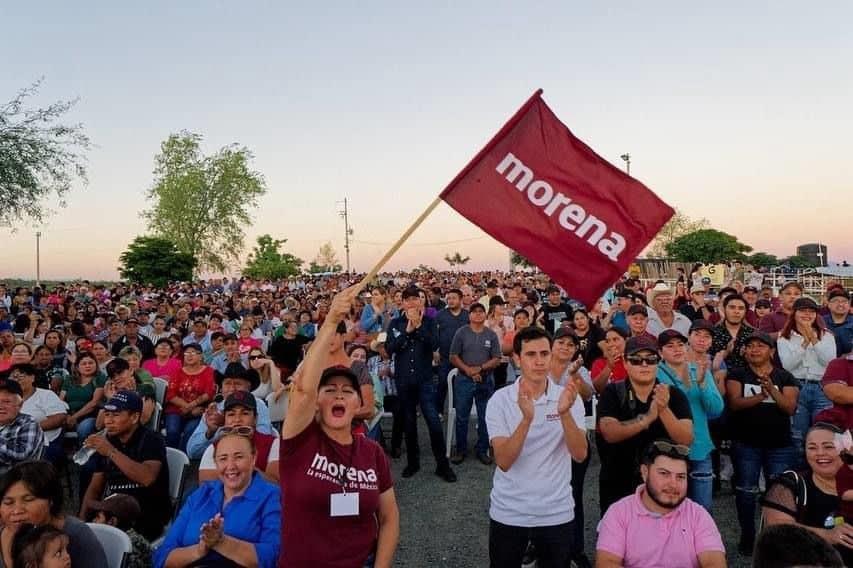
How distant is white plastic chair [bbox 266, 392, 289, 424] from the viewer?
5.95 m

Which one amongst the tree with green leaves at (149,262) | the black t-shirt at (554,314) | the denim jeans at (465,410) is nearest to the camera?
the denim jeans at (465,410)

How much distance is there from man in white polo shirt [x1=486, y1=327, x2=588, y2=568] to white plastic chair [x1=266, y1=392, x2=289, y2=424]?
3413 millimetres

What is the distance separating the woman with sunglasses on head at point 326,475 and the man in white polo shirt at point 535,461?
77 centimetres

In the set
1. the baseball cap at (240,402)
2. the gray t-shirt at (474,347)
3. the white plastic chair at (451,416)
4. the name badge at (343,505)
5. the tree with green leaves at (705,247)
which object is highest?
the tree with green leaves at (705,247)

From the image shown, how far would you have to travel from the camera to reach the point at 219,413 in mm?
4578

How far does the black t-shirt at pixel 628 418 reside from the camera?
135 inches

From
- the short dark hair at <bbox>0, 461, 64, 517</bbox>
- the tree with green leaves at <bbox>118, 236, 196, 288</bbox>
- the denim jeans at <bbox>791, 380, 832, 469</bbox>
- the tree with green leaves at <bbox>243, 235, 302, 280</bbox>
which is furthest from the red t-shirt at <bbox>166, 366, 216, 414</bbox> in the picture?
the tree with green leaves at <bbox>243, 235, 302, 280</bbox>

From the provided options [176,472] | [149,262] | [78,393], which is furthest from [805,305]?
[149,262]

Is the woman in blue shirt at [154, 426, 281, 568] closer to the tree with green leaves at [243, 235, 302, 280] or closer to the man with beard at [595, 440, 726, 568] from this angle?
the man with beard at [595, 440, 726, 568]

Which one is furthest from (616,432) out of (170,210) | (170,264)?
(170,210)

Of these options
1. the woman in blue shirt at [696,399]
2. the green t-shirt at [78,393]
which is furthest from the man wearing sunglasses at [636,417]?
the green t-shirt at [78,393]

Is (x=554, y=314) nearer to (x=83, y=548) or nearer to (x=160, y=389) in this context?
(x=160, y=389)

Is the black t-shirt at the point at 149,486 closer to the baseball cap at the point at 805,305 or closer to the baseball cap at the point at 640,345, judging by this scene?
the baseball cap at the point at 640,345

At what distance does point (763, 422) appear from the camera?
4379mm
